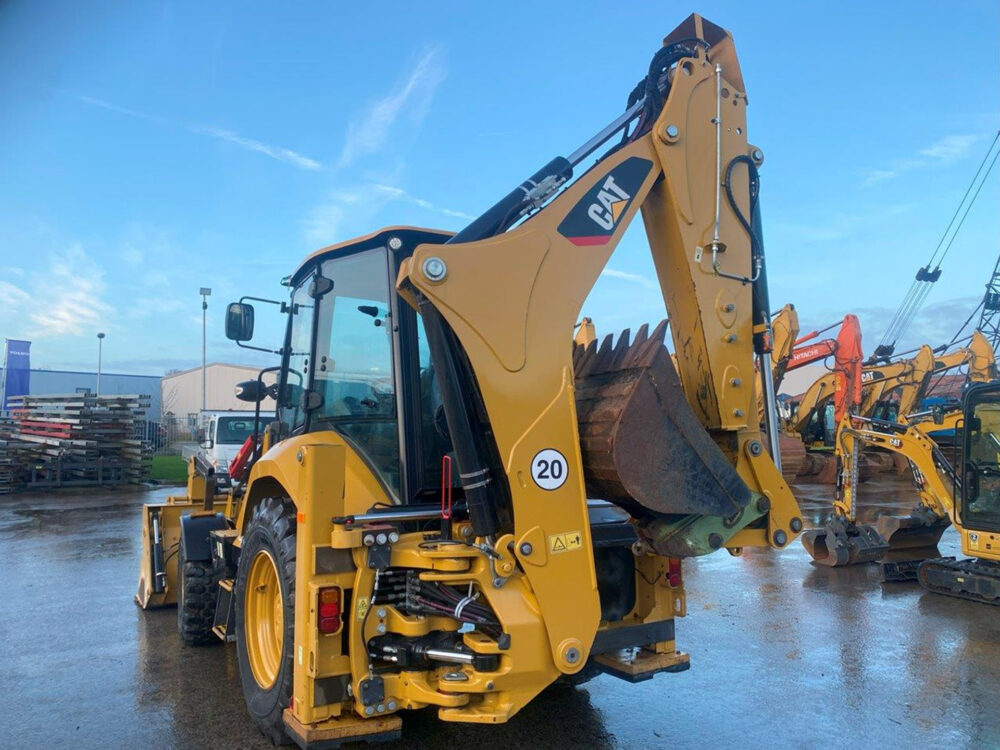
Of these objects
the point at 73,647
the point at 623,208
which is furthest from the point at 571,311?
the point at 73,647

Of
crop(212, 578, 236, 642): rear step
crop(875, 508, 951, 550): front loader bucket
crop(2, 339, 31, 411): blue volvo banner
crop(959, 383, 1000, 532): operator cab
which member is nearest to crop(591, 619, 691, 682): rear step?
crop(212, 578, 236, 642): rear step

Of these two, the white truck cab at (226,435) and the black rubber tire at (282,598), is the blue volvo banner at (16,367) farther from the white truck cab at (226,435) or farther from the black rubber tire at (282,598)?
the black rubber tire at (282,598)

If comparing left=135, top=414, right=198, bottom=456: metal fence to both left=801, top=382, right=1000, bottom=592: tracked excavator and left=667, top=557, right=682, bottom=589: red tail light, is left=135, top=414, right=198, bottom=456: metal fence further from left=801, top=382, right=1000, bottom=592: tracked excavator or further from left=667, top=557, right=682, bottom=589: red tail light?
left=667, top=557, right=682, bottom=589: red tail light

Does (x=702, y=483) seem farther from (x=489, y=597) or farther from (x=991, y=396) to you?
(x=991, y=396)

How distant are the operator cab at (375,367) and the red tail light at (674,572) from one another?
1.29 metres

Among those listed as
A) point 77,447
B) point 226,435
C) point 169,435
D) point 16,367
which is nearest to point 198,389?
point 169,435

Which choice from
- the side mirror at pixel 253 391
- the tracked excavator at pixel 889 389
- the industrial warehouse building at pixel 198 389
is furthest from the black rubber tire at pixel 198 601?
the industrial warehouse building at pixel 198 389

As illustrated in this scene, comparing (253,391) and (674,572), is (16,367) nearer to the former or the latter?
(253,391)

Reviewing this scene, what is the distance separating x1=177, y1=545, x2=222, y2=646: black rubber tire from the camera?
570 cm

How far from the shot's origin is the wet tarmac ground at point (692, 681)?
4.11m

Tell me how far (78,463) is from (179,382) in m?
37.2

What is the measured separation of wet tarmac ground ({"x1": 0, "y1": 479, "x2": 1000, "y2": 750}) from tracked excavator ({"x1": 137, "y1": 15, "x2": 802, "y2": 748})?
2.07 ft

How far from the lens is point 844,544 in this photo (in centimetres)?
885

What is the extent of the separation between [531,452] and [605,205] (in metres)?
1.21
